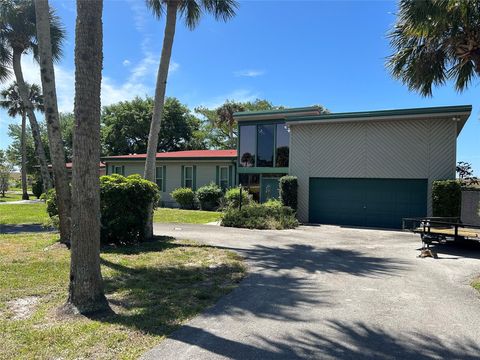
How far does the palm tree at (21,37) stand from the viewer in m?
17.1

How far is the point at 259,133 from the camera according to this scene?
22438mm

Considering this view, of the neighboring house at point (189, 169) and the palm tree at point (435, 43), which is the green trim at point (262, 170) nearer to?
the neighboring house at point (189, 169)

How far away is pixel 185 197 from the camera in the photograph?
24234mm

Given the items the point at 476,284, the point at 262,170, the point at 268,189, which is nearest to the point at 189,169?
the point at 262,170

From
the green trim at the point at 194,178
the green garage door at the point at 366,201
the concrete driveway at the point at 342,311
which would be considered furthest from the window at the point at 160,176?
the concrete driveway at the point at 342,311

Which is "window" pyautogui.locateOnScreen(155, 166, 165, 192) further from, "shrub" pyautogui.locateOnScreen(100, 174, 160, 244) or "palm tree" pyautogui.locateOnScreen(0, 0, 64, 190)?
"shrub" pyautogui.locateOnScreen(100, 174, 160, 244)

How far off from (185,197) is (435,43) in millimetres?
17260

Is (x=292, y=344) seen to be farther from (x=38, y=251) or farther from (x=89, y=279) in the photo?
(x=38, y=251)

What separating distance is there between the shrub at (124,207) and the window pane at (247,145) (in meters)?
11.9

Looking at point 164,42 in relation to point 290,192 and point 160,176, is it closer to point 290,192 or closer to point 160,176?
point 290,192

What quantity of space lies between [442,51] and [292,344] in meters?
9.41

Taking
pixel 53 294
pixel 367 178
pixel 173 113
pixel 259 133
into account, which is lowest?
pixel 53 294

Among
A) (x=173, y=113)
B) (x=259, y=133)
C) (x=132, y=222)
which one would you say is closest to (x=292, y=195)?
(x=259, y=133)

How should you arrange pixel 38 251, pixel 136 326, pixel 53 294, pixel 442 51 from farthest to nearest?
1. pixel 442 51
2. pixel 38 251
3. pixel 53 294
4. pixel 136 326
